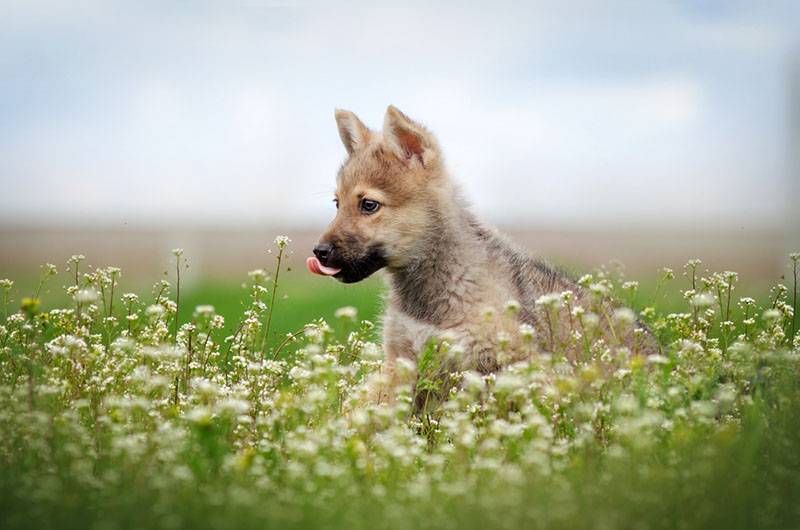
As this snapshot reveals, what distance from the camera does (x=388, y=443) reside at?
412cm

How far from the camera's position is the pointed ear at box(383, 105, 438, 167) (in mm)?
6766

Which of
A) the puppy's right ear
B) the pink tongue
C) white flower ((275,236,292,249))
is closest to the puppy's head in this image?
the pink tongue

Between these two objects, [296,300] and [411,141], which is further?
[296,300]

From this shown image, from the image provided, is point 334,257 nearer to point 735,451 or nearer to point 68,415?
point 68,415

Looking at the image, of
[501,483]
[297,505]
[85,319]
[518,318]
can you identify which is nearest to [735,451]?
[501,483]

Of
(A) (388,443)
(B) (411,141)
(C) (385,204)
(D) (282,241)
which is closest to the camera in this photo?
(A) (388,443)

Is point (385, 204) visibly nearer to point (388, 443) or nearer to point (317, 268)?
point (317, 268)

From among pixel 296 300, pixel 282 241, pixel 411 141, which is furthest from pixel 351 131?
pixel 296 300

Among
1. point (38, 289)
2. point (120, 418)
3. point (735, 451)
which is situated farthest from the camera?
point (38, 289)

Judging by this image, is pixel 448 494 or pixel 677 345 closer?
pixel 448 494

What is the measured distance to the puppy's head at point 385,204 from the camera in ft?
21.5

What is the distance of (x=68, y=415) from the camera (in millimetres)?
4320

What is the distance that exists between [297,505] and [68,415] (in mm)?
1436

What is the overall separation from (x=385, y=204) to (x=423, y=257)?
18.7 inches
